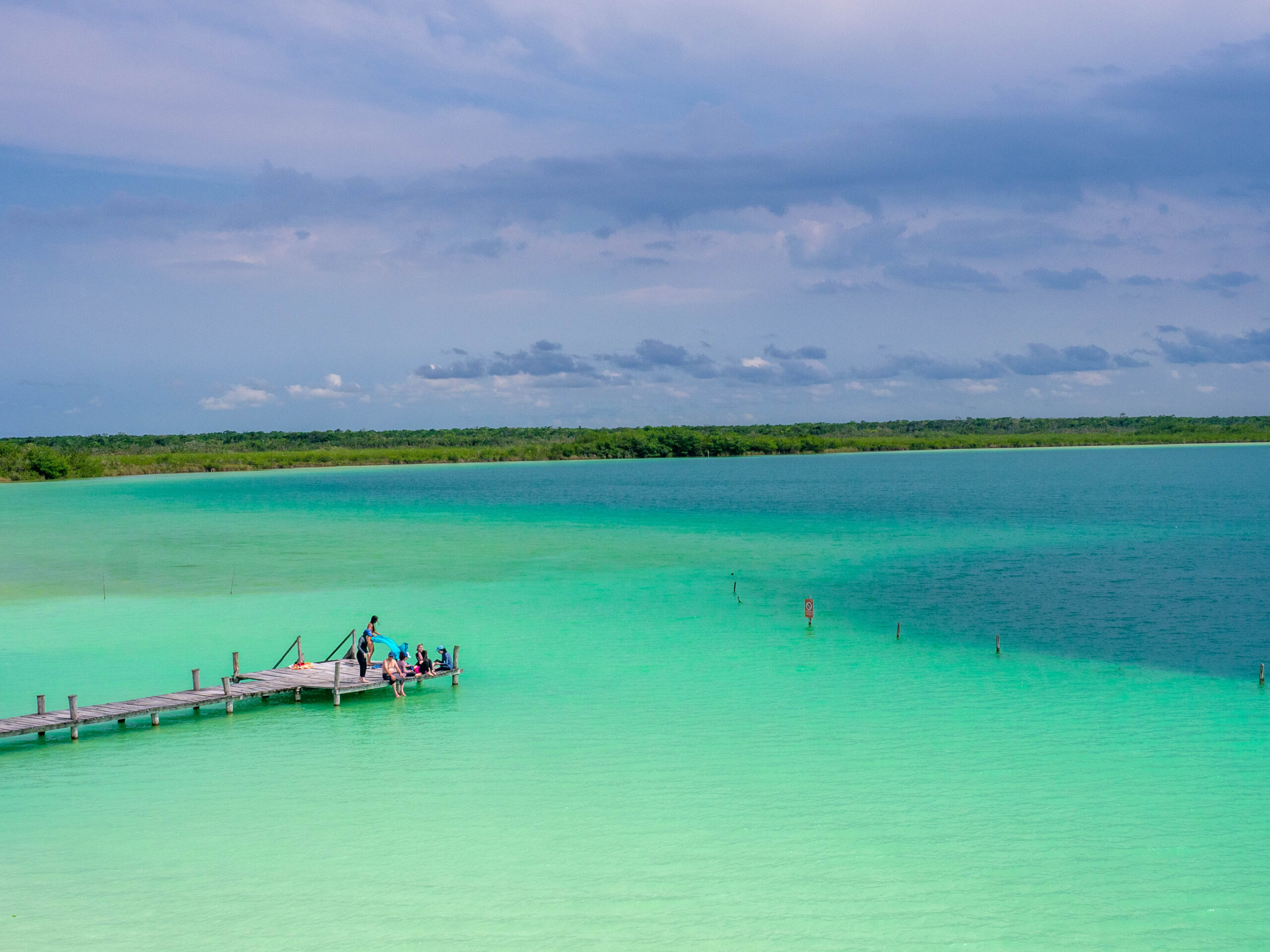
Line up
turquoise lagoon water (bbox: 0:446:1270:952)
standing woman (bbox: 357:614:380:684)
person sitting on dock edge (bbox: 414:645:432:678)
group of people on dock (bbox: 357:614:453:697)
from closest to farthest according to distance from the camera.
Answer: turquoise lagoon water (bbox: 0:446:1270:952)
group of people on dock (bbox: 357:614:453:697)
standing woman (bbox: 357:614:380:684)
person sitting on dock edge (bbox: 414:645:432:678)

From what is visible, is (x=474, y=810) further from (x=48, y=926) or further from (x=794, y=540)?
(x=794, y=540)

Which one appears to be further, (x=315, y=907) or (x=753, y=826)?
(x=753, y=826)

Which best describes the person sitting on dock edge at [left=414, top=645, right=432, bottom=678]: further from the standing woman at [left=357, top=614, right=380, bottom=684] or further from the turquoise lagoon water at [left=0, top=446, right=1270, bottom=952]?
the standing woman at [left=357, top=614, right=380, bottom=684]

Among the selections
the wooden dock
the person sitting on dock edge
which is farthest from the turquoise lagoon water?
the person sitting on dock edge

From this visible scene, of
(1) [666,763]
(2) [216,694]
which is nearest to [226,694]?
(2) [216,694]

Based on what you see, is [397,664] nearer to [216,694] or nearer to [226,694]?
[226,694]

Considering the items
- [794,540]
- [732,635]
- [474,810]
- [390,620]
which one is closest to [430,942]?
[474,810]

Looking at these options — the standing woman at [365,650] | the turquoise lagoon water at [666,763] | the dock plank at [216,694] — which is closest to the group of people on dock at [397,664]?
the standing woman at [365,650]
